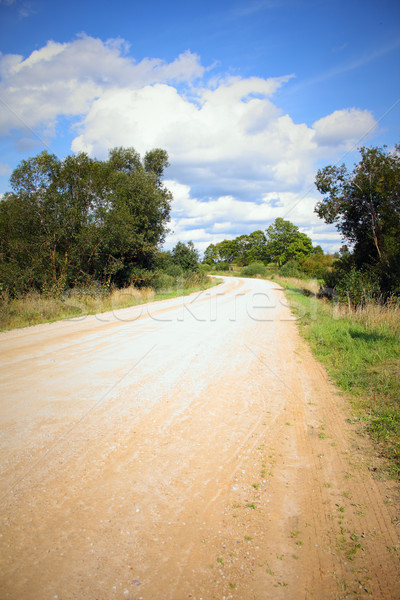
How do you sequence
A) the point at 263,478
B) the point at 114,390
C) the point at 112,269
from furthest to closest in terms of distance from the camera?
the point at 112,269 → the point at 114,390 → the point at 263,478

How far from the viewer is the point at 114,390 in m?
4.41

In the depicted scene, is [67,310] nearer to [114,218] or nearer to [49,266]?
[49,266]

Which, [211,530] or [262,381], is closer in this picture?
[211,530]

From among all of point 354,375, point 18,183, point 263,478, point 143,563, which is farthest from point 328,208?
point 143,563

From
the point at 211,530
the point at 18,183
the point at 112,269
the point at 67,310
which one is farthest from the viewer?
the point at 112,269

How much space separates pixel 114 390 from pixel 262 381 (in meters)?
2.36

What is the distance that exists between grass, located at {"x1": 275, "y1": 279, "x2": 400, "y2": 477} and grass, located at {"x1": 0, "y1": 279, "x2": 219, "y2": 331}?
861 centimetres

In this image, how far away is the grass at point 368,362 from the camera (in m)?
3.46

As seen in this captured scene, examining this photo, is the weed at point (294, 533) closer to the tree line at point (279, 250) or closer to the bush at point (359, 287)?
the bush at point (359, 287)

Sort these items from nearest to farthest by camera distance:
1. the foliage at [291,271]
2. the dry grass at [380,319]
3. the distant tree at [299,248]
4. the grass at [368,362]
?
the grass at [368,362]
the dry grass at [380,319]
the foliage at [291,271]
the distant tree at [299,248]

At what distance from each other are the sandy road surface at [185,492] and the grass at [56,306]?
583cm

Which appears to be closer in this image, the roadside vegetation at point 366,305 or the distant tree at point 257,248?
the roadside vegetation at point 366,305

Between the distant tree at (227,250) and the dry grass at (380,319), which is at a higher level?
the distant tree at (227,250)

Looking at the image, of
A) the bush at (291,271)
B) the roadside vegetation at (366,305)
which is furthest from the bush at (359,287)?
the bush at (291,271)
